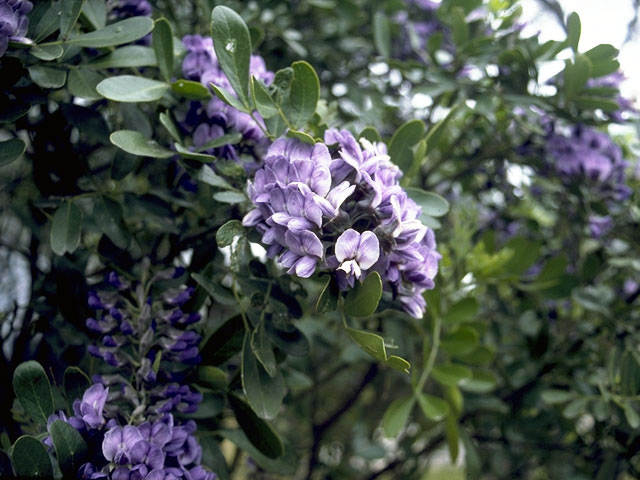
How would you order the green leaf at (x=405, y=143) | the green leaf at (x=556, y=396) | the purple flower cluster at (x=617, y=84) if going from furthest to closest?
the purple flower cluster at (x=617, y=84) < the green leaf at (x=556, y=396) < the green leaf at (x=405, y=143)

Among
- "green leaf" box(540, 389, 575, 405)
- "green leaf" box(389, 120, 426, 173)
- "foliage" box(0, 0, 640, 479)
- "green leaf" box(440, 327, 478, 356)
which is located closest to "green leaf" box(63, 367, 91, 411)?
"foliage" box(0, 0, 640, 479)

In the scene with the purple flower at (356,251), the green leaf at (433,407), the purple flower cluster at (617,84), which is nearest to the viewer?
the purple flower at (356,251)

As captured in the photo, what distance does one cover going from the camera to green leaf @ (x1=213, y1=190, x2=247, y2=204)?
26.2 inches

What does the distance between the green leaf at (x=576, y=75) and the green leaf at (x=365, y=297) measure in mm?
563

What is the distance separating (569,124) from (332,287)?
2.52ft

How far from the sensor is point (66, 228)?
0.77m

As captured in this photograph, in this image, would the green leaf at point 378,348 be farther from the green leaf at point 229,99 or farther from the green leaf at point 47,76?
the green leaf at point 47,76

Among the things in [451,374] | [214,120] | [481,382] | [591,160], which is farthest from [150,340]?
[591,160]

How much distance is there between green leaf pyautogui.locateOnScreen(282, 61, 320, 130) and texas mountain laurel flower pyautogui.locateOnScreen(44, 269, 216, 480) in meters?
0.24

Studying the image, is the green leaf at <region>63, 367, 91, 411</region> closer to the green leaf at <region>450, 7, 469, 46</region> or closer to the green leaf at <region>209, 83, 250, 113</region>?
the green leaf at <region>209, 83, 250, 113</region>

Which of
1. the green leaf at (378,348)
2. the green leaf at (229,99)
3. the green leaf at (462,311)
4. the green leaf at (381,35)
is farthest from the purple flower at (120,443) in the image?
the green leaf at (381,35)

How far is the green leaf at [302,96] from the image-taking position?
70 cm

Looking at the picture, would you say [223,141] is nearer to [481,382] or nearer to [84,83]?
[84,83]

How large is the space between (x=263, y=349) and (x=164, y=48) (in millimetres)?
377
